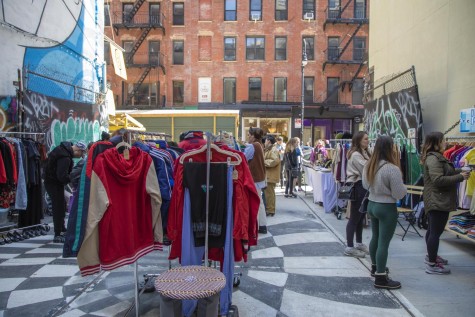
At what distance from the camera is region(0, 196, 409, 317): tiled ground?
13.4ft

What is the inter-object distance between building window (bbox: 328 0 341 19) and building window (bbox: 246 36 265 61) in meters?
5.37

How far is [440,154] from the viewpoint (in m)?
5.02

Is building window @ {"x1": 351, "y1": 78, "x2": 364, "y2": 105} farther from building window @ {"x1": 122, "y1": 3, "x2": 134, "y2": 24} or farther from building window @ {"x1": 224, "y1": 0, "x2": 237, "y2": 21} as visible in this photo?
building window @ {"x1": 122, "y1": 3, "x2": 134, "y2": 24}

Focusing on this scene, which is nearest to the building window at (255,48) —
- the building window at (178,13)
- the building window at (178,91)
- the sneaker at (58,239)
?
the building window at (178,13)

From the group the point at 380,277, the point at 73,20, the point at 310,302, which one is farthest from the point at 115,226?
the point at 73,20

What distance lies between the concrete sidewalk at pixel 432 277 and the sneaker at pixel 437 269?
6 centimetres

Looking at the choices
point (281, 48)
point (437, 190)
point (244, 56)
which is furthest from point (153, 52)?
point (437, 190)

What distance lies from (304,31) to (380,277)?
26919mm

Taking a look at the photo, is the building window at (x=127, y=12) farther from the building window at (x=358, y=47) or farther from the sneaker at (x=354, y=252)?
the sneaker at (x=354, y=252)

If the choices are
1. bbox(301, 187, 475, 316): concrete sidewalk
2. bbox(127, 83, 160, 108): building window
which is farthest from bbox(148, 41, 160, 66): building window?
bbox(301, 187, 475, 316): concrete sidewalk

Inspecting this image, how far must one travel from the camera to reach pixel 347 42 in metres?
28.6

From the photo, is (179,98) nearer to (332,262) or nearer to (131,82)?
(131,82)

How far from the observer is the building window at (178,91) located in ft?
96.8

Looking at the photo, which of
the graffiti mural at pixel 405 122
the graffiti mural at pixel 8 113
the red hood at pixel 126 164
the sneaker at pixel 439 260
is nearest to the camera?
the red hood at pixel 126 164
